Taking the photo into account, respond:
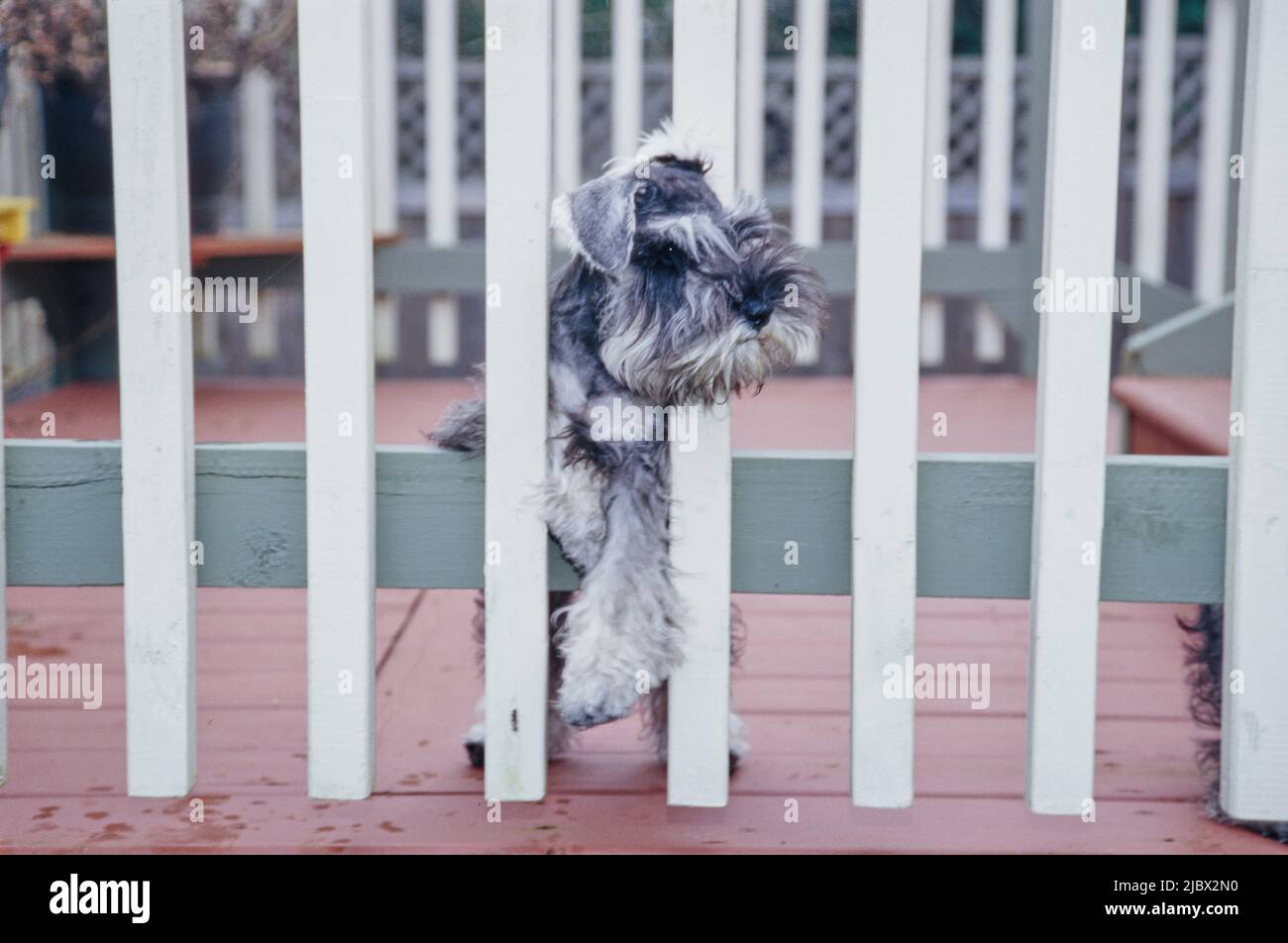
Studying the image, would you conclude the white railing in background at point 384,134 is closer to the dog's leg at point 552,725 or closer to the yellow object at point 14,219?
the yellow object at point 14,219

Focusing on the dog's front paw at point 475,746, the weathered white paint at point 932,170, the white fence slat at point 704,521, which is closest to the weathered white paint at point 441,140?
the weathered white paint at point 932,170

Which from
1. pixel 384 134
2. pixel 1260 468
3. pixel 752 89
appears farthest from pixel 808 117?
pixel 1260 468

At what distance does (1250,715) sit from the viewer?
7.32 feet

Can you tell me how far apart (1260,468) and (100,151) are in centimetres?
546

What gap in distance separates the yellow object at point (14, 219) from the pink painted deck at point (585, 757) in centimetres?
225

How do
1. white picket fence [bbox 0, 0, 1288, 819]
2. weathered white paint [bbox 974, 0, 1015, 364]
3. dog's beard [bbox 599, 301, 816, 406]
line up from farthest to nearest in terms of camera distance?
weathered white paint [bbox 974, 0, 1015, 364] < white picket fence [bbox 0, 0, 1288, 819] < dog's beard [bbox 599, 301, 816, 406]

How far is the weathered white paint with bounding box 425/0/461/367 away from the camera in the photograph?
6660 millimetres

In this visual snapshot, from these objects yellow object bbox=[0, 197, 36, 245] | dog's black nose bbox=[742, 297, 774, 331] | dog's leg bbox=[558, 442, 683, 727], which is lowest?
dog's leg bbox=[558, 442, 683, 727]

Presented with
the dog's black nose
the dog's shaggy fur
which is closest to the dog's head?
the dog's black nose

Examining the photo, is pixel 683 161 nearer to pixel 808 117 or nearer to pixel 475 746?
pixel 475 746

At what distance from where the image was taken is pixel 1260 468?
2.18 meters

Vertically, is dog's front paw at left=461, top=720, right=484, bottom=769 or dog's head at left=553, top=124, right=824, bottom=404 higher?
dog's head at left=553, top=124, right=824, bottom=404

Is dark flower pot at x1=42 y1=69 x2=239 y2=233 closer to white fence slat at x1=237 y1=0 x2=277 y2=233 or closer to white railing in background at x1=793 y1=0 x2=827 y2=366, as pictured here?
white fence slat at x1=237 y1=0 x2=277 y2=233

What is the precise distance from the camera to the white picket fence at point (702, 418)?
6.94 ft
